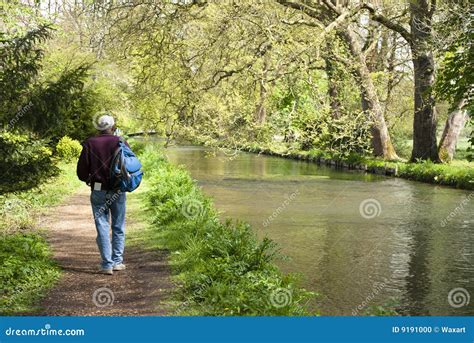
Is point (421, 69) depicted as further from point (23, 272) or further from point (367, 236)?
point (23, 272)

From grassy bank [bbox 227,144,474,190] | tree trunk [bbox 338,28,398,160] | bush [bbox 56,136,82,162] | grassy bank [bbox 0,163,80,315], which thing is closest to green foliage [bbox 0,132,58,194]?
grassy bank [bbox 0,163,80,315]

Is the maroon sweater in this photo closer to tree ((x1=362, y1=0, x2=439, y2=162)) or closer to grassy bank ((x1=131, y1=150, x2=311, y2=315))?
grassy bank ((x1=131, y1=150, x2=311, y2=315))

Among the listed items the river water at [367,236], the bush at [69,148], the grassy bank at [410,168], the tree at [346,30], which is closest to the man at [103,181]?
the river water at [367,236]

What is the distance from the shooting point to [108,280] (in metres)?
9.34

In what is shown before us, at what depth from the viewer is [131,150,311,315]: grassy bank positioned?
25.1ft

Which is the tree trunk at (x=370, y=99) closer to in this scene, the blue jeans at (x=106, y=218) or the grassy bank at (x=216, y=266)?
the grassy bank at (x=216, y=266)

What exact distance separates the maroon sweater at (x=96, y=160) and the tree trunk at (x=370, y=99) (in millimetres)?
16391

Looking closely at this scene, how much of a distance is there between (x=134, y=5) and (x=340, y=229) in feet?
30.6

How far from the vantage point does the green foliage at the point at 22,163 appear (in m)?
9.14

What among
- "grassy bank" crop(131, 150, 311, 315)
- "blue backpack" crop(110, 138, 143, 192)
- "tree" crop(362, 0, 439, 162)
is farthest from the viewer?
"tree" crop(362, 0, 439, 162)

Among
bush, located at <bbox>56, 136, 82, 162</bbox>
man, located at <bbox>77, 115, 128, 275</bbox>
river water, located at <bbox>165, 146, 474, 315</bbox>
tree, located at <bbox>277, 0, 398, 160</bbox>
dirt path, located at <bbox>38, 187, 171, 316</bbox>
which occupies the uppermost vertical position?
tree, located at <bbox>277, 0, 398, 160</bbox>

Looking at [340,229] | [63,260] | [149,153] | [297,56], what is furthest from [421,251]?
[149,153]

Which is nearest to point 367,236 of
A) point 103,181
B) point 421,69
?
point 103,181

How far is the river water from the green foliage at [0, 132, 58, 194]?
4123 mm
